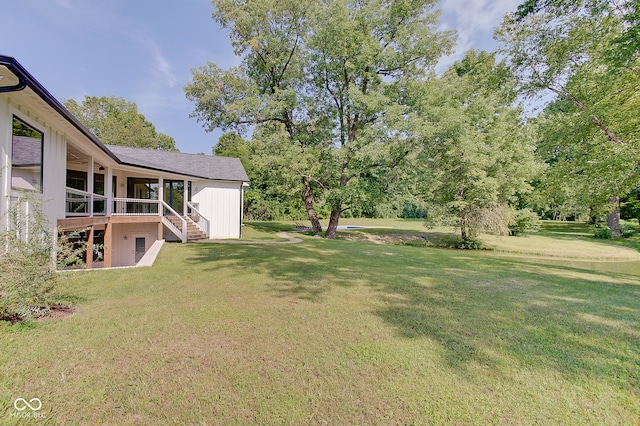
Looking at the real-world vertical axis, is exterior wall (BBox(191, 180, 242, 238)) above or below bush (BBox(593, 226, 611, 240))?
above

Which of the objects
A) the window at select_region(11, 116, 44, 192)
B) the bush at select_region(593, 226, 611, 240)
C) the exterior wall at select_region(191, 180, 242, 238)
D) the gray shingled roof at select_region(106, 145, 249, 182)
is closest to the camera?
the window at select_region(11, 116, 44, 192)

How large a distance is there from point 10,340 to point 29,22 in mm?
11538

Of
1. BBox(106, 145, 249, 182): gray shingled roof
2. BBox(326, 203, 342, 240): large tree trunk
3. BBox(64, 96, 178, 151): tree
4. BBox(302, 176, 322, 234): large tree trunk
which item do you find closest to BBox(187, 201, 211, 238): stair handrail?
BBox(106, 145, 249, 182): gray shingled roof

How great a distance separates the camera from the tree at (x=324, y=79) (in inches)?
602

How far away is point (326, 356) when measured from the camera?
288 cm

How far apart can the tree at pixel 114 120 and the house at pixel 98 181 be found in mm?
22720

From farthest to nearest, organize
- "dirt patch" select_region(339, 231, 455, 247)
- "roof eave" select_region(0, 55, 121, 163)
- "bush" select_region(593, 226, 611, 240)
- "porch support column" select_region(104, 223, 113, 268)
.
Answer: "bush" select_region(593, 226, 611, 240) < "dirt patch" select_region(339, 231, 455, 247) < "porch support column" select_region(104, 223, 113, 268) < "roof eave" select_region(0, 55, 121, 163)

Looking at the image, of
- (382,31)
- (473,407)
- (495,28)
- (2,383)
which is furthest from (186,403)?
(382,31)

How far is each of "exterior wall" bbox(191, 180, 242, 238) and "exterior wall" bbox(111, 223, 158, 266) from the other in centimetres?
266

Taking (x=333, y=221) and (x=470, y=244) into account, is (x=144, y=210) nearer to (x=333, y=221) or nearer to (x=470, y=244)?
(x=333, y=221)

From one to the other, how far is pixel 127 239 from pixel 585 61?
20.3 meters

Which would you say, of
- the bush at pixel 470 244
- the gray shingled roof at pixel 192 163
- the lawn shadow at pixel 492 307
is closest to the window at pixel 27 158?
the lawn shadow at pixel 492 307

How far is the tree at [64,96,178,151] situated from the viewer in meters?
32.5
